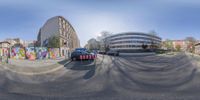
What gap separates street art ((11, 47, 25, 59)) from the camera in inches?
1350

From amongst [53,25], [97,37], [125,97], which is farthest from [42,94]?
[97,37]

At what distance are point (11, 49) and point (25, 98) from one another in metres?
31.6

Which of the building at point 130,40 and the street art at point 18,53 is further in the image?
the building at point 130,40

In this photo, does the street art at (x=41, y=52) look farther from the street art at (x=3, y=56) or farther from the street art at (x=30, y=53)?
the street art at (x=3, y=56)

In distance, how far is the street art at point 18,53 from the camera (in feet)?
113

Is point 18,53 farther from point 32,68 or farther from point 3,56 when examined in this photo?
point 32,68

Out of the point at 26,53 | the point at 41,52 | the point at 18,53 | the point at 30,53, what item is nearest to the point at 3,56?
the point at 18,53

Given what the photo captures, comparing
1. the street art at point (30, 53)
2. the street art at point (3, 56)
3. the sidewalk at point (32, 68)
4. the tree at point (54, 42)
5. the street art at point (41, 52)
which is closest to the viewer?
the sidewalk at point (32, 68)

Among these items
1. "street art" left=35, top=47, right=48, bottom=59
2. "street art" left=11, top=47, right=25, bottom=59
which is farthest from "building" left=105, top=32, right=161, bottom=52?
"street art" left=11, top=47, right=25, bottom=59

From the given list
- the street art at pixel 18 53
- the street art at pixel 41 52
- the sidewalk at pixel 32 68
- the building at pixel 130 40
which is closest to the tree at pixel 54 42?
the street art at pixel 41 52

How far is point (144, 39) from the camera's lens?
11325 cm

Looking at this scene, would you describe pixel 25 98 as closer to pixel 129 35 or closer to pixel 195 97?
pixel 195 97

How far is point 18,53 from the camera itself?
34.9 metres

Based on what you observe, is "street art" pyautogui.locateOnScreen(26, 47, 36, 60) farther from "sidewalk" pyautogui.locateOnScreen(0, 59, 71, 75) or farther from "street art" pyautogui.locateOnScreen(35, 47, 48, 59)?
"sidewalk" pyautogui.locateOnScreen(0, 59, 71, 75)
